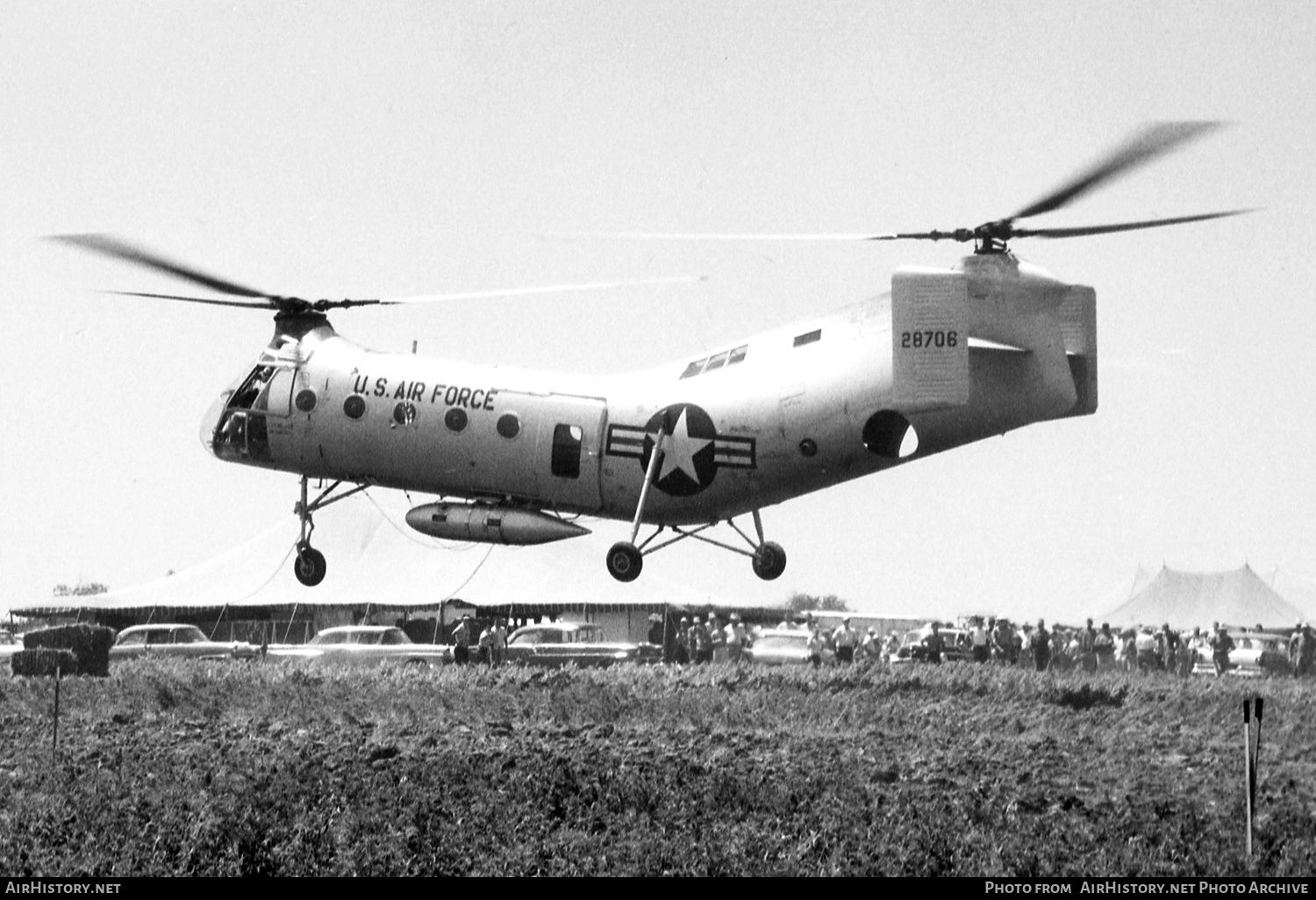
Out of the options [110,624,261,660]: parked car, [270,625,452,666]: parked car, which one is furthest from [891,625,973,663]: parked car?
[110,624,261,660]: parked car

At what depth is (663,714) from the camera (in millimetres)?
26422

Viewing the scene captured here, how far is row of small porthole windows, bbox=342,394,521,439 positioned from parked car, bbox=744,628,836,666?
16.5 metres

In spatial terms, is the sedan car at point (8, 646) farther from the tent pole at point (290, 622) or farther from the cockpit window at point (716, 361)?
the cockpit window at point (716, 361)

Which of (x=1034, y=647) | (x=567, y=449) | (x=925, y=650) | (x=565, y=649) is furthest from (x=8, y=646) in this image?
(x=567, y=449)

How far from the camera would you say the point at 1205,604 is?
57.0 metres

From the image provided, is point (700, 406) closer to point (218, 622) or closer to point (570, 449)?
point (570, 449)

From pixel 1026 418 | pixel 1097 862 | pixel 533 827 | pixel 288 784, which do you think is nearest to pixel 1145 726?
pixel 1026 418

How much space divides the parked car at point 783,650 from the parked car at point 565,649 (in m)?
2.43

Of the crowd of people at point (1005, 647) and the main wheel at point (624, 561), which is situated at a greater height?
the main wheel at point (624, 561)

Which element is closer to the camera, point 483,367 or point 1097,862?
point 1097,862

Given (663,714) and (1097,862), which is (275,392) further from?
(1097,862)

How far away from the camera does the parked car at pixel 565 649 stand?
131ft

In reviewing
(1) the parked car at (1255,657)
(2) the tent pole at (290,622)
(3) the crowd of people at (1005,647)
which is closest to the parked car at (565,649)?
(3) the crowd of people at (1005,647)

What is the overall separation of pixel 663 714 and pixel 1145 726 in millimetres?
7340
